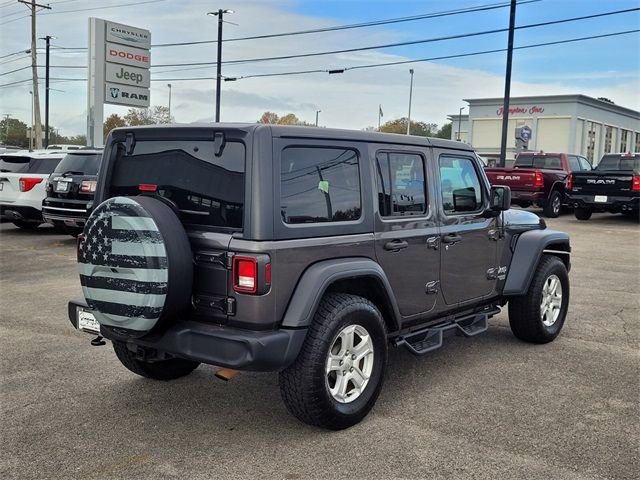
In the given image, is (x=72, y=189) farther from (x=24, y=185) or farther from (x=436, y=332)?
(x=436, y=332)

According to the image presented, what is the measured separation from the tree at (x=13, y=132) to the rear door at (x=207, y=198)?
89480 millimetres

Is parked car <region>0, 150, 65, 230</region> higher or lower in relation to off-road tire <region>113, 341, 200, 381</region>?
higher

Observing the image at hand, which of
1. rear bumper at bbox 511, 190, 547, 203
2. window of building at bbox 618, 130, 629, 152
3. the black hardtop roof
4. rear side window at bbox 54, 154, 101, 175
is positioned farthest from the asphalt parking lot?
window of building at bbox 618, 130, 629, 152

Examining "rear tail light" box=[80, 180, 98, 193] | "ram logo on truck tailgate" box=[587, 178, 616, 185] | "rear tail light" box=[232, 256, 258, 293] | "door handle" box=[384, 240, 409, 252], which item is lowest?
"rear tail light" box=[232, 256, 258, 293]

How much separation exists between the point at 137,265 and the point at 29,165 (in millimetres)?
10402

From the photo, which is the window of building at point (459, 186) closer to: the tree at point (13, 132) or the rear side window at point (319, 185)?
the rear side window at point (319, 185)

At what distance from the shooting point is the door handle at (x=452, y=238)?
186 inches

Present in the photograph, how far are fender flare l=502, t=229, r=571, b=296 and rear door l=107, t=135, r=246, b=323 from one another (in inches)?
114

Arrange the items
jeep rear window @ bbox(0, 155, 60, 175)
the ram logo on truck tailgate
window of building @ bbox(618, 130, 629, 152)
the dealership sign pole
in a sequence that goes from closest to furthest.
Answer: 1. jeep rear window @ bbox(0, 155, 60, 175)
2. the ram logo on truck tailgate
3. the dealership sign pole
4. window of building @ bbox(618, 130, 629, 152)

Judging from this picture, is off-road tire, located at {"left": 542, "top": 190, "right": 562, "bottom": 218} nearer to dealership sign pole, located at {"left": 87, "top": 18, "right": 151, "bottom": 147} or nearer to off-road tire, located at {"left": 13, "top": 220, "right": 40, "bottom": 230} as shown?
off-road tire, located at {"left": 13, "top": 220, "right": 40, "bottom": 230}

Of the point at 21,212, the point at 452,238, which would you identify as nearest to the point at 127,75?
the point at 21,212

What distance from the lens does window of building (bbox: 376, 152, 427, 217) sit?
426cm

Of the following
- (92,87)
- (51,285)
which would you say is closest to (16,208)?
(51,285)

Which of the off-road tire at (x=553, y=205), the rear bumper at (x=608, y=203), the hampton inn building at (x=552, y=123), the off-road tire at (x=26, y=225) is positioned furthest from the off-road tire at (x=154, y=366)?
the hampton inn building at (x=552, y=123)
